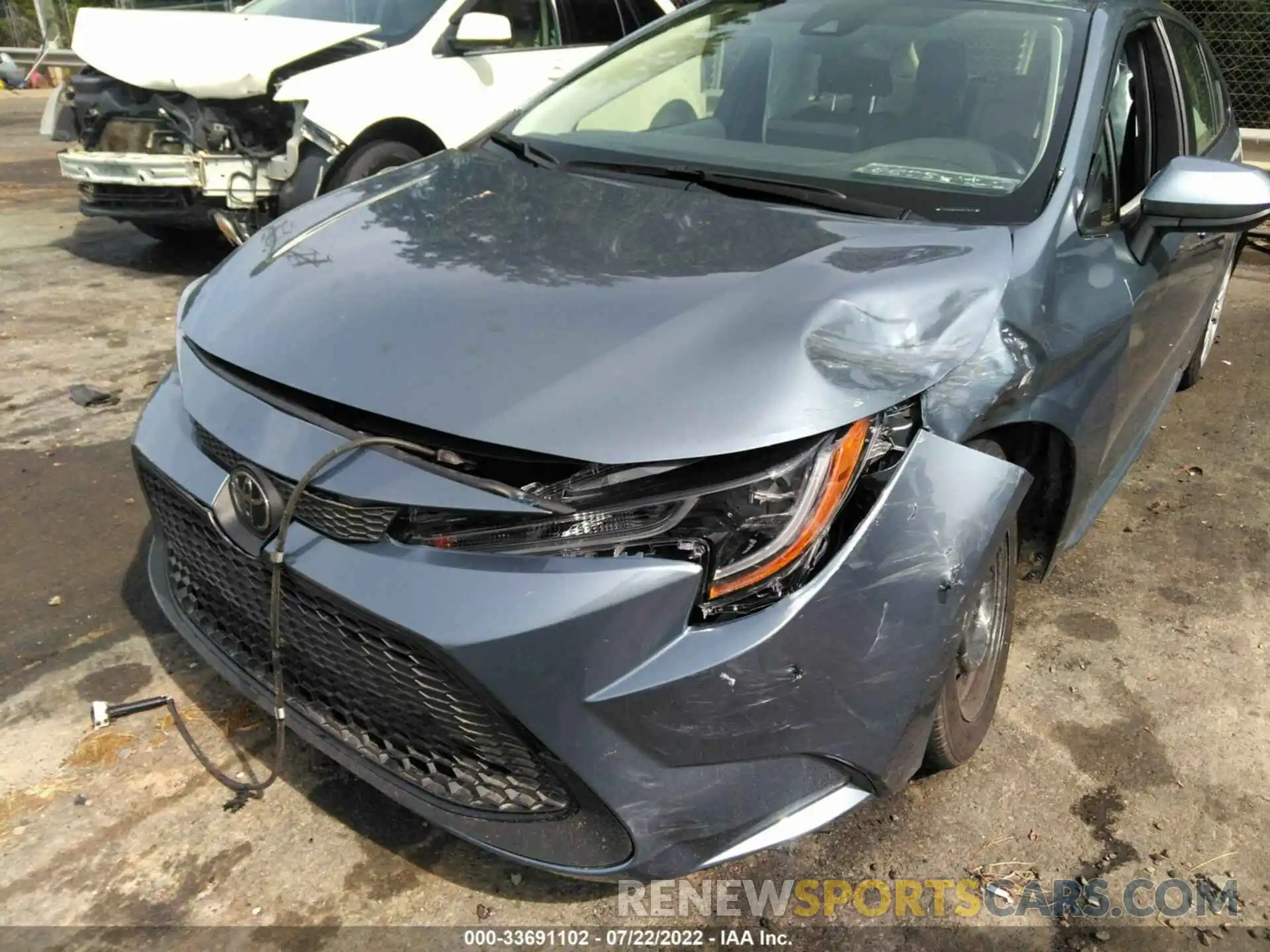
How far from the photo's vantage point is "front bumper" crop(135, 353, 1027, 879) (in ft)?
5.33

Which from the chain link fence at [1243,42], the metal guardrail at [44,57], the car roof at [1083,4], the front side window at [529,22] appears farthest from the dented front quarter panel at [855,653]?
the metal guardrail at [44,57]

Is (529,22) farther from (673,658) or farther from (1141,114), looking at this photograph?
(673,658)

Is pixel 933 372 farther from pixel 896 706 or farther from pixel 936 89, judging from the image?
pixel 936 89

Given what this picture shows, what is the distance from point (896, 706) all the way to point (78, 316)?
4.96 m

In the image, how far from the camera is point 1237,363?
524cm

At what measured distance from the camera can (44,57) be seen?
14.6m

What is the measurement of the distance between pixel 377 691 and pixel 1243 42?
1006 centimetres

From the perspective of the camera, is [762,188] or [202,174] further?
[202,174]

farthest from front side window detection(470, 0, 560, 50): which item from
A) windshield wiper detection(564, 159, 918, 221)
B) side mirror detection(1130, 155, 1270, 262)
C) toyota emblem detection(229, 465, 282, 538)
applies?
toyota emblem detection(229, 465, 282, 538)

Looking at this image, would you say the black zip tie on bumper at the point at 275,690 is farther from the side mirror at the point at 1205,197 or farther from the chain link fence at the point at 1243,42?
the chain link fence at the point at 1243,42

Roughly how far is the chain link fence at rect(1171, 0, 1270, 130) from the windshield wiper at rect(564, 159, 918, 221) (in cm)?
811

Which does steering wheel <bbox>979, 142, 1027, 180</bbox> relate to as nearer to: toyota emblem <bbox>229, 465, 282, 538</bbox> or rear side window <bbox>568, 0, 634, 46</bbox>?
toyota emblem <bbox>229, 465, 282, 538</bbox>

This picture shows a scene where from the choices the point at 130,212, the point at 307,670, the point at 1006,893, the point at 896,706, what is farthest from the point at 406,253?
the point at 130,212
